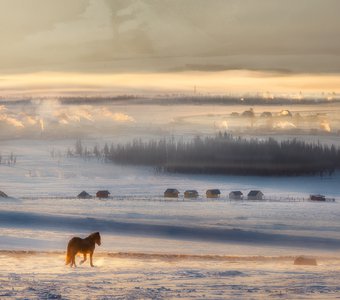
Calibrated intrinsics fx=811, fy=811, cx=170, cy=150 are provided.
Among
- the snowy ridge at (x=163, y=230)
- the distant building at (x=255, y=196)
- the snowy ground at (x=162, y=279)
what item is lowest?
the snowy ground at (x=162, y=279)

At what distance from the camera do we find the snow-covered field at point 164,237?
17656 millimetres

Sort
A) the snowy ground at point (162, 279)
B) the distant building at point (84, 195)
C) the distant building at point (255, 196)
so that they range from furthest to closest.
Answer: the distant building at point (84, 195)
the distant building at point (255, 196)
the snowy ground at point (162, 279)

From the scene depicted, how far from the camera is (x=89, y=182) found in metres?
85.9

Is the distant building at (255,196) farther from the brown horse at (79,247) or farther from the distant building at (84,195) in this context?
the brown horse at (79,247)

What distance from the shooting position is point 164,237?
39.9 meters

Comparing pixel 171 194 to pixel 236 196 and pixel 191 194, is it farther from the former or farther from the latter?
pixel 236 196

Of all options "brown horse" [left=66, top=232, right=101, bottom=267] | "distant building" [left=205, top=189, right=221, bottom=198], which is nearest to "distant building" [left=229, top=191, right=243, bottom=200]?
"distant building" [left=205, top=189, right=221, bottom=198]

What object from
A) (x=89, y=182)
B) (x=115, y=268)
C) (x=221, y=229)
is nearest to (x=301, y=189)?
(x=89, y=182)

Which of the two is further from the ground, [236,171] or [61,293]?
[236,171]

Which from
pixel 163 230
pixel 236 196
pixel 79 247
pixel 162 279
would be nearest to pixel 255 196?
pixel 236 196

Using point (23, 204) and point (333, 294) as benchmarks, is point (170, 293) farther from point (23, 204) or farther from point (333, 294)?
point (23, 204)

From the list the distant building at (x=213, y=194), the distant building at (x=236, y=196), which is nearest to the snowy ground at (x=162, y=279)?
the distant building at (x=236, y=196)

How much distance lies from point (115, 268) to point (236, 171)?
82.9 meters

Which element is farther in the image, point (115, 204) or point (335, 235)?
point (115, 204)
